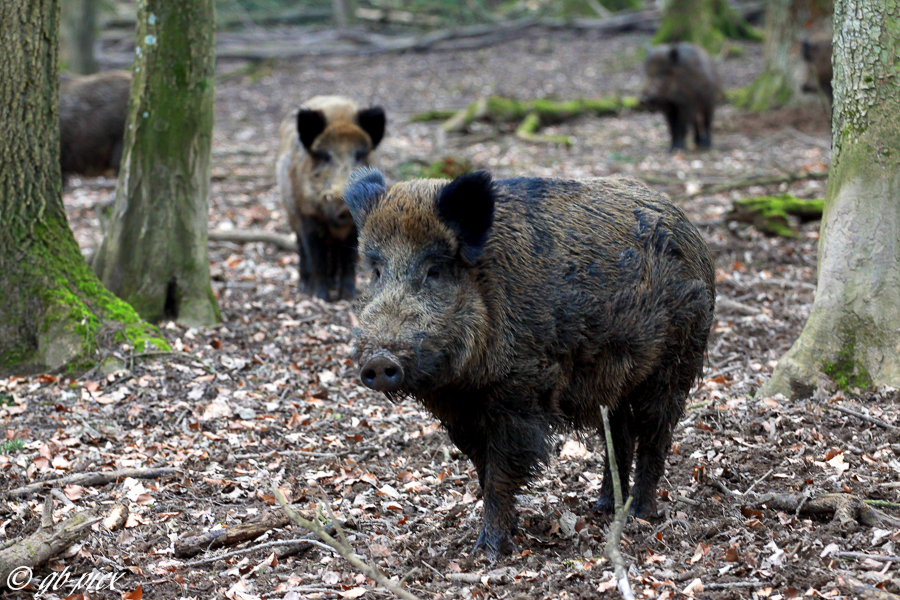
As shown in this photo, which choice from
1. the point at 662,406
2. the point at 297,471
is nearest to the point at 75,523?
the point at 297,471

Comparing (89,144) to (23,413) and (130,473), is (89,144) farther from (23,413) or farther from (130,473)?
(130,473)

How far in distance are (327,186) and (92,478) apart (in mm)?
5100

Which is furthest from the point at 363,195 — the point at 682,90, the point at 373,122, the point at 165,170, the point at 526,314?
the point at 682,90

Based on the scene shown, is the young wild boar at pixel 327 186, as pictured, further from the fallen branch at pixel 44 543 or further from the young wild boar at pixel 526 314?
the fallen branch at pixel 44 543

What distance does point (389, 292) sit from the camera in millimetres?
4199

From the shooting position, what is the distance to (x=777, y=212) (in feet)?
35.2

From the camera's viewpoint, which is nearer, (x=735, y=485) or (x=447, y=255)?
(x=447, y=255)

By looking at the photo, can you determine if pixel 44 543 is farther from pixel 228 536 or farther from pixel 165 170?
pixel 165 170

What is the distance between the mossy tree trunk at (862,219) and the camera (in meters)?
5.73

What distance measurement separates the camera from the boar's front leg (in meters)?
4.45

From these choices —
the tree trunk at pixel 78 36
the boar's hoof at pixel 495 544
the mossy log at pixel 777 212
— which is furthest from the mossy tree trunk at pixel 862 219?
the tree trunk at pixel 78 36

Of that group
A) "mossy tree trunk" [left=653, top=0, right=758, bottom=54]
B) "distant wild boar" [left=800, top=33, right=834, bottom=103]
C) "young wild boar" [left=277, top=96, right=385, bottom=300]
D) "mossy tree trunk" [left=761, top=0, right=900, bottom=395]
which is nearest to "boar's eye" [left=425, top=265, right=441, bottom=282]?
"mossy tree trunk" [left=761, top=0, right=900, bottom=395]

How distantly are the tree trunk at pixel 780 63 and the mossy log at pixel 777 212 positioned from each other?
9109mm

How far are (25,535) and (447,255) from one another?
2.72 m
